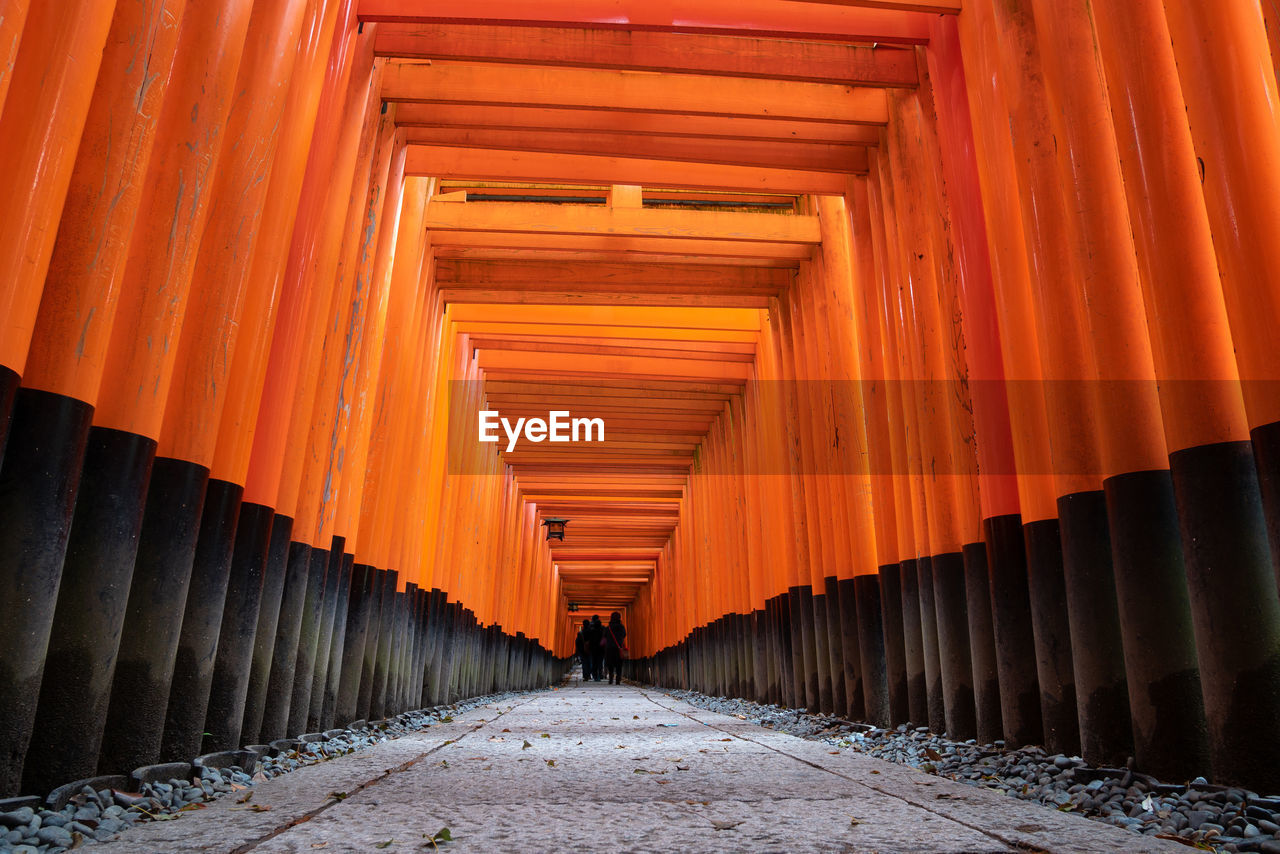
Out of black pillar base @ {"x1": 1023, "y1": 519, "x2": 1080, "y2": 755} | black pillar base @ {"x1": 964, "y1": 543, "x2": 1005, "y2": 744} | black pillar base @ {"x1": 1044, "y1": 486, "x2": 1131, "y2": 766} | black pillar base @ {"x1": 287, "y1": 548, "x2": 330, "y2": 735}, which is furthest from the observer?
black pillar base @ {"x1": 287, "y1": 548, "x2": 330, "y2": 735}

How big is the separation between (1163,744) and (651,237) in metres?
8.32

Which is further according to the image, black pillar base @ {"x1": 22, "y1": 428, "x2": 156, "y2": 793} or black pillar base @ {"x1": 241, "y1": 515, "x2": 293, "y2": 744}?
black pillar base @ {"x1": 241, "y1": 515, "x2": 293, "y2": 744}

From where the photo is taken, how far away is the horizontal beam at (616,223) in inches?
414

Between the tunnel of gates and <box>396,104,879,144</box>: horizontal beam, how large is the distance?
0.04 m

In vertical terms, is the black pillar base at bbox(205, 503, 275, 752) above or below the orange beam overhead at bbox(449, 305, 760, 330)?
below

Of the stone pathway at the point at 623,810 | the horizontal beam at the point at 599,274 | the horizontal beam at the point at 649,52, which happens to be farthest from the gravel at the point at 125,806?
the horizontal beam at the point at 599,274

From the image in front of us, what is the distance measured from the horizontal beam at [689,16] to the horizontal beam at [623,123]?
1.37 meters

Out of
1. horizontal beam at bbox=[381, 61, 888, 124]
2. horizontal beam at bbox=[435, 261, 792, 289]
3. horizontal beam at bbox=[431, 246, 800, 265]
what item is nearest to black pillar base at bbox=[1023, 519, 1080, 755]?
horizontal beam at bbox=[381, 61, 888, 124]

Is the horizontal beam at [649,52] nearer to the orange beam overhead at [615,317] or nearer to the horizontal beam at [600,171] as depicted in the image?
the horizontal beam at [600,171]

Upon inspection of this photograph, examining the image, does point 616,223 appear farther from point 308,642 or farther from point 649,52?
point 308,642

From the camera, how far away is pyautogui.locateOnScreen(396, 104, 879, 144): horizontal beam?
27.3 ft

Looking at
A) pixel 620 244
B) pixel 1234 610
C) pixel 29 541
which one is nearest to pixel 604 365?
pixel 620 244

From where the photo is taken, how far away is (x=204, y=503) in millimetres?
4059

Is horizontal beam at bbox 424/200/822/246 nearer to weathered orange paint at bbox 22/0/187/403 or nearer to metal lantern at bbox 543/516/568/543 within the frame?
weathered orange paint at bbox 22/0/187/403
